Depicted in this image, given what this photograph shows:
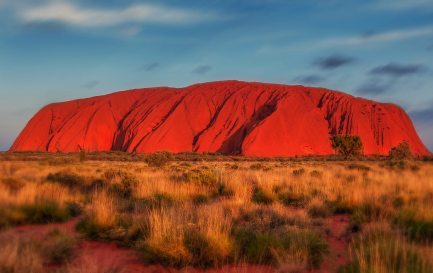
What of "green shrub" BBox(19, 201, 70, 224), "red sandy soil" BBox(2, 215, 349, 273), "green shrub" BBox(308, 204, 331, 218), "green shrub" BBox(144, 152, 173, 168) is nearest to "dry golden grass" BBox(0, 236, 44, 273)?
"red sandy soil" BBox(2, 215, 349, 273)

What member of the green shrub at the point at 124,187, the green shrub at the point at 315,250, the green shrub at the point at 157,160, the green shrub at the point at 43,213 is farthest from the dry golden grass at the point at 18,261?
the green shrub at the point at 157,160

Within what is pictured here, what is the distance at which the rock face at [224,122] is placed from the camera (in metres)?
64.9

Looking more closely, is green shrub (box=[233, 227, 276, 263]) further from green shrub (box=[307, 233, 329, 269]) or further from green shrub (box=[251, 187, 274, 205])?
green shrub (box=[251, 187, 274, 205])

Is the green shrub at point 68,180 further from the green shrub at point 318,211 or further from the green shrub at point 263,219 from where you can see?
the green shrub at point 318,211

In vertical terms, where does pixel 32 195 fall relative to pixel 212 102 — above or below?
below

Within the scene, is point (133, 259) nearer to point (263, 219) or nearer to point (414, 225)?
point (263, 219)

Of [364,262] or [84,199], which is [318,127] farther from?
[364,262]

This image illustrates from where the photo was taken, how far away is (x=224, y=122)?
6875 centimetres

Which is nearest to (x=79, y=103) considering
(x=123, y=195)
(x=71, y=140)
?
(x=71, y=140)

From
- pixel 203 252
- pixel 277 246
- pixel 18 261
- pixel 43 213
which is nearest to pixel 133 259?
pixel 203 252

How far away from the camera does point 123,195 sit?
11.2 m

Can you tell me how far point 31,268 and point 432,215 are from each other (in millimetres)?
5790

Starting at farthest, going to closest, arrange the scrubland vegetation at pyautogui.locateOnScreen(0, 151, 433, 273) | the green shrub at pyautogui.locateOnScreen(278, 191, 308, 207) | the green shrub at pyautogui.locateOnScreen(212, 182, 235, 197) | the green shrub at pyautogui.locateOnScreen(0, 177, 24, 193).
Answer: the green shrub at pyautogui.locateOnScreen(0, 177, 24, 193) → the green shrub at pyautogui.locateOnScreen(212, 182, 235, 197) → the green shrub at pyautogui.locateOnScreen(278, 191, 308, 207) → the scrubland vegetation at pyautogui.locateOnScreen(0, 151, 433, 273)

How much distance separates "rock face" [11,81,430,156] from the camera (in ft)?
213
